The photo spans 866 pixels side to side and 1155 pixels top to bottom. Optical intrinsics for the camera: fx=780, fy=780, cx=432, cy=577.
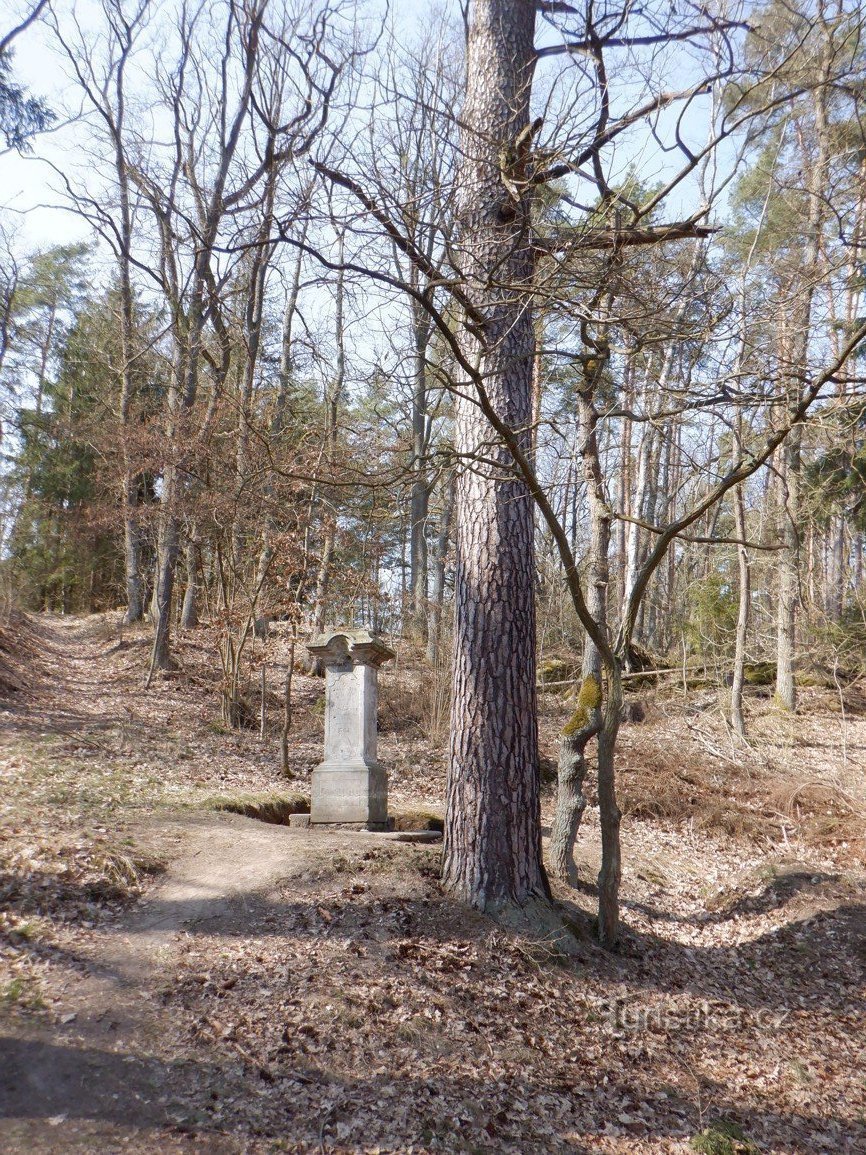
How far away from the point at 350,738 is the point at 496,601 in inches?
131

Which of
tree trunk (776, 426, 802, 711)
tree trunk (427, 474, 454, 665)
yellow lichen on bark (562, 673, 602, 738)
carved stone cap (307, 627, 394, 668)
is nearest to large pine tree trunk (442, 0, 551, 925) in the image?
yellow lichen on bark (562, 673, 602, 738)

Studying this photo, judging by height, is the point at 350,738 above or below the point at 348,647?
below

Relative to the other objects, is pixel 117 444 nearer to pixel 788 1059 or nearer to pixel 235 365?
pixel 235 365

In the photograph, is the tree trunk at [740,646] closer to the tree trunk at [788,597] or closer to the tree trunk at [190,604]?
the tree trunk at [788,597]

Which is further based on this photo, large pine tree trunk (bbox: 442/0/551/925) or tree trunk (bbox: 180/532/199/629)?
tree trunk (bbox: 180/532/199/629)

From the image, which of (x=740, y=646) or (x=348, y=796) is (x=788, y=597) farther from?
(x=348, y=796)

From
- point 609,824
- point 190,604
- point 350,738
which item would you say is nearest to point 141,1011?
point 609,824

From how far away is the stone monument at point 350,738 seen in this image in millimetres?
7816

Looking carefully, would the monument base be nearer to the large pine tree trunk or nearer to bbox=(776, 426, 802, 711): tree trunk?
the large pine tree trunk

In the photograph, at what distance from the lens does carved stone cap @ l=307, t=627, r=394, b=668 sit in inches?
322

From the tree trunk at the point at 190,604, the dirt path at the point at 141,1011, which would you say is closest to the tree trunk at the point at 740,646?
the dirt path at the point at 141,1011

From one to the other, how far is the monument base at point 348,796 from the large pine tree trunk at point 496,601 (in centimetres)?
251

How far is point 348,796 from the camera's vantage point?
25.7 ft

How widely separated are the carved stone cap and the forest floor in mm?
1673
